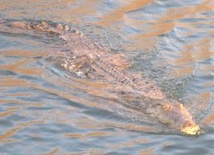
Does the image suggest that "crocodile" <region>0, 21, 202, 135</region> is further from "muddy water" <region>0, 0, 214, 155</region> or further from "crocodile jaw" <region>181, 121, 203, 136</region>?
"muddy water" <region>0, 0, 214, 155</region>

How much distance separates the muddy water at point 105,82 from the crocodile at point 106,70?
0.50 feet

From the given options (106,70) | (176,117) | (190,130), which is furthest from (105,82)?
(190,130)

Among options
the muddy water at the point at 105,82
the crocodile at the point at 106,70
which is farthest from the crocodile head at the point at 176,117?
the muddy water at the point at 105,82

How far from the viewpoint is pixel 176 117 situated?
21.5ft

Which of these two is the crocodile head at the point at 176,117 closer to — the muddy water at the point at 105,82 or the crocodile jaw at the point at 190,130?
the crocodile jaw at the point at 190,130

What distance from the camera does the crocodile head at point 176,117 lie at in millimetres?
6352

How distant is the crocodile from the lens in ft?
21.6

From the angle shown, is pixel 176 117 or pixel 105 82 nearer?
pixel 176 117

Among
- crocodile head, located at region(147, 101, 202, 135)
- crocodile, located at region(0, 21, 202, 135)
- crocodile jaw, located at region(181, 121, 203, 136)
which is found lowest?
crocodile jaw, located at region(181, 121, 203, 136)

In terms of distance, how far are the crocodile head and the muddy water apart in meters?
0.12

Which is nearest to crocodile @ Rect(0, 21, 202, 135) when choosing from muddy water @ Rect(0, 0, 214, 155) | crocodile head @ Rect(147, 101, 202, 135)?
crocodile head @ Rect(147, 101, 202, 135)

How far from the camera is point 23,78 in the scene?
7.79 meters

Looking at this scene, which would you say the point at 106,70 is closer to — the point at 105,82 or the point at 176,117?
the point at 105,82

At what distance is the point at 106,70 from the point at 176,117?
1.90m
